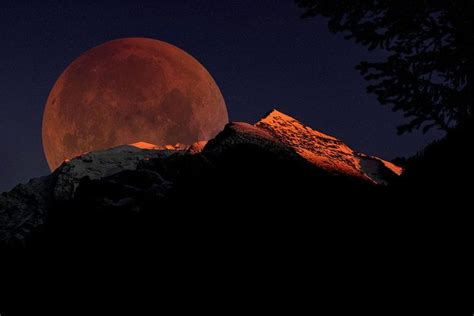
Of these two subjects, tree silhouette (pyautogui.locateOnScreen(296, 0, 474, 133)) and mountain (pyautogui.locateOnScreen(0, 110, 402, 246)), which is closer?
mountain (pyautogui.locateOnScreen(0, 110, 402, 246))

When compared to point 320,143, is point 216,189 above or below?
below

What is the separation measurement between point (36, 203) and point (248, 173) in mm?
4672

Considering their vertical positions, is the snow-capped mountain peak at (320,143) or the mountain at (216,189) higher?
the snow-capped mountain peak at (320,143)

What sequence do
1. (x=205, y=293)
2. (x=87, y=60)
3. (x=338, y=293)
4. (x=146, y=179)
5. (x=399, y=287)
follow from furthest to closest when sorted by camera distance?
1. (x=87, y=60)
2. (x=146, y=179)
3. (x=205, y=293)
4. (x=338, y=293)
5. (x=399, y=287)

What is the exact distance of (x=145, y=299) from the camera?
286 centimetres

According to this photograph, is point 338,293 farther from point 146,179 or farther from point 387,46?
point 387,46

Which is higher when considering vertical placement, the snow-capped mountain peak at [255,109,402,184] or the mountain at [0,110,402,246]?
the snow-capped mountain peak at [255,109,402,184]

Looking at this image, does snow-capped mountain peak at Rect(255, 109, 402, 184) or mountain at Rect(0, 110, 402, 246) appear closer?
mountain at Rect(0, 110, 402, 246)

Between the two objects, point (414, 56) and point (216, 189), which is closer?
point (216, 189)

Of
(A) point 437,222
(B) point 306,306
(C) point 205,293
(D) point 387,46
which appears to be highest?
(D) point 387,46

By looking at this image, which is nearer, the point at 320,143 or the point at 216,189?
the point at 216,189

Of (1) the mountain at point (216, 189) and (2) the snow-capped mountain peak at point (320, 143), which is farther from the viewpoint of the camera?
(2) the snow-capped mountain peak at point (320, 143)

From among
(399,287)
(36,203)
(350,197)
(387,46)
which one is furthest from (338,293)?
(387,46)

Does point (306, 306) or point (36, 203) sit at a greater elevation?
point (36, 203)
